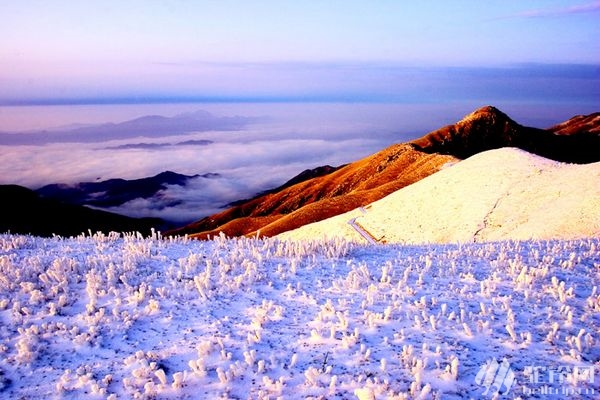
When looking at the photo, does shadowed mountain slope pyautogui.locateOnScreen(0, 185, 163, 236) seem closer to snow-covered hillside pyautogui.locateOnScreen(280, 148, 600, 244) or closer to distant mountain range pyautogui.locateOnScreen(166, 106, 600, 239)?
distant mountain range pyautogui.locateOnScreen(166, 106, 600, 239)

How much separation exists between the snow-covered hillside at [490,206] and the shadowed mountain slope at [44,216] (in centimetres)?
11676

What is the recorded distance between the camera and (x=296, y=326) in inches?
337

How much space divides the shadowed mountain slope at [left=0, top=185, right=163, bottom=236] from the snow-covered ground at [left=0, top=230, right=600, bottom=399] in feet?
471

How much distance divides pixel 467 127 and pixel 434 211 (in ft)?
297

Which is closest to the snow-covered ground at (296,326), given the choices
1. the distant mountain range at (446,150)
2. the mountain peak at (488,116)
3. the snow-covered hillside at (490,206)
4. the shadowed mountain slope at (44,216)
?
the snow-covered hillside at (490,206)

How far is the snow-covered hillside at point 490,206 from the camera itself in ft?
100

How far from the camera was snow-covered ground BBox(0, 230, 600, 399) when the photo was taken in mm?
6922

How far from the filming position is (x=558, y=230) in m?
28.8

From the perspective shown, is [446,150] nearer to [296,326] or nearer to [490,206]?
[490,206]

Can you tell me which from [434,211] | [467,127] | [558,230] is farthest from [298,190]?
[558,230]

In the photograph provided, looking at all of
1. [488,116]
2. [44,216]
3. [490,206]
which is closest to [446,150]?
[488,116]

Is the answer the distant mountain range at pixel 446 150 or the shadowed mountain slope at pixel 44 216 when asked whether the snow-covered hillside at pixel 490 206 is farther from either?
the shadowed mountain slope at pixel 44 216

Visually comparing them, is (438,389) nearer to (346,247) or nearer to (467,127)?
(346,247)

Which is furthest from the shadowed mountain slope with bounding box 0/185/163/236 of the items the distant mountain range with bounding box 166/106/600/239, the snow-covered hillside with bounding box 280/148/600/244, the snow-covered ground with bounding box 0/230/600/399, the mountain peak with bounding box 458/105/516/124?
the snow-covered ground with bounding box 0/230/600/399
